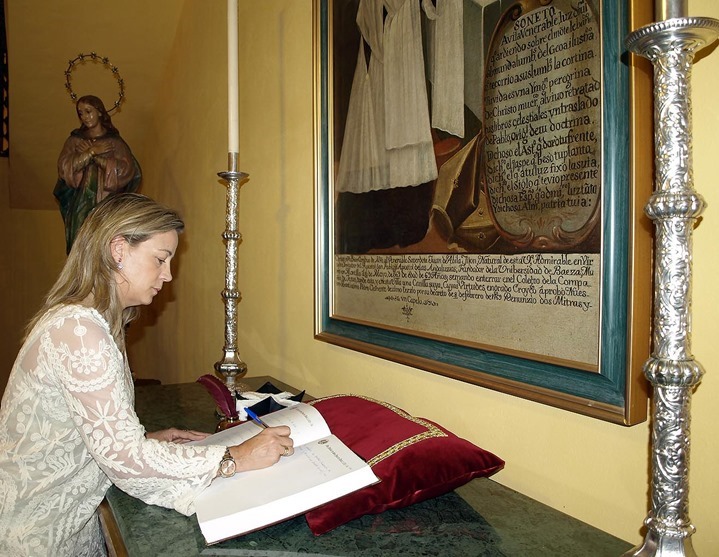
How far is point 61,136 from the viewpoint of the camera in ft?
13.6

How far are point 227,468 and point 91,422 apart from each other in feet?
0.86

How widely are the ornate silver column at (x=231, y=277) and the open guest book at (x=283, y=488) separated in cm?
62

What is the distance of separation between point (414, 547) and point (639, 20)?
87 centimetres

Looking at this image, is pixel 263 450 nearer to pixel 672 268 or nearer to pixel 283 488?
pixel 283 488

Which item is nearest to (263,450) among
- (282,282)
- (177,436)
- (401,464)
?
(401,464)

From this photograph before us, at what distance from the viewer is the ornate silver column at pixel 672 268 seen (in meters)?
0.64

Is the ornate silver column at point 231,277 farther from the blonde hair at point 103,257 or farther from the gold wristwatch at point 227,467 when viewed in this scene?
the gold wristwatch at point 227,467

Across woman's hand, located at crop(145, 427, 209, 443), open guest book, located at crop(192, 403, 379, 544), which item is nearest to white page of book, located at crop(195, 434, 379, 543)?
open guest book, located at crop(192, 403, 379, 544)

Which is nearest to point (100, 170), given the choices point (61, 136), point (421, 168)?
point (61, 136)

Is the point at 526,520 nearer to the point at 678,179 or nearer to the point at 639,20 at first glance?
the point at 678,179

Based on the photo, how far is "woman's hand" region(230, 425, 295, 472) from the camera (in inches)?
41.9

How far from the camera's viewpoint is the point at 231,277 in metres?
1.75

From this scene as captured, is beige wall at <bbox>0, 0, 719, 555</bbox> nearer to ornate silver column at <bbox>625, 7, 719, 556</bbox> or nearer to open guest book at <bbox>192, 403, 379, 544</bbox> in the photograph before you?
ornate silver column at <bbox>625, 7, 719, 556</bbox>

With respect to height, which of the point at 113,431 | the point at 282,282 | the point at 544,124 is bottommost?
the point at 113,431
